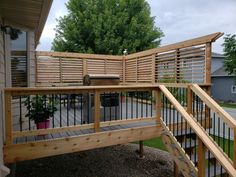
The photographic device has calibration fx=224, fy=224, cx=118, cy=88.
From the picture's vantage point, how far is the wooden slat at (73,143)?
3185 millimetres

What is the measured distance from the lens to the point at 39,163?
574 centimetres

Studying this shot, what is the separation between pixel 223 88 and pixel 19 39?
19.0 m

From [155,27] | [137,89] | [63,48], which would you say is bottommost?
[137,89]

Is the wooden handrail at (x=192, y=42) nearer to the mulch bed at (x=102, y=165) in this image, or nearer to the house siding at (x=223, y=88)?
the mulch bed at (x=102, y=165)

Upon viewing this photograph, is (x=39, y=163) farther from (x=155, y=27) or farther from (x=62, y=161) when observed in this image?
(x=155, y=27)

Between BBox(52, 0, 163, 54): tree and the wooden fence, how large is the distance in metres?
5.89

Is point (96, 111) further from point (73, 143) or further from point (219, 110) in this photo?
point (219, 110)

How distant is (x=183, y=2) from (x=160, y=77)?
11.5 m

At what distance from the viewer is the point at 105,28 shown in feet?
50.6

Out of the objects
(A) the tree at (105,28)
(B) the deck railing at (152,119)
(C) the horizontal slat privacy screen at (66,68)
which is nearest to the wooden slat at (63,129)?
(B) the deck railing at (152,119)

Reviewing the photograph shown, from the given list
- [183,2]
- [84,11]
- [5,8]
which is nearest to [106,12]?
[84,11]

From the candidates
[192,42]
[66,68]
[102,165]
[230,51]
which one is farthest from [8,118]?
[230,51]

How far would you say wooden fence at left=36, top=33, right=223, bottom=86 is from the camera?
5496 millimetres

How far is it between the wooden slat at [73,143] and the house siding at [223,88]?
57.3ft
